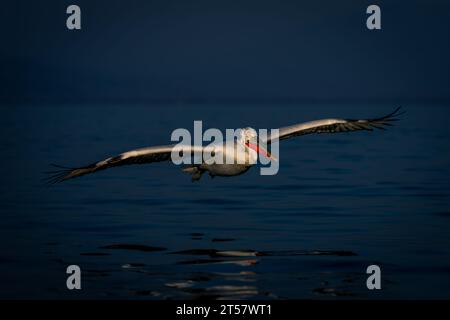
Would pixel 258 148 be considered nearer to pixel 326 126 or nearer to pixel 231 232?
pixel 326 126

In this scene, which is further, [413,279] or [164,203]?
[164,203]

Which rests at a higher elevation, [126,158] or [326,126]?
[326,126]

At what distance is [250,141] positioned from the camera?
1856 cm

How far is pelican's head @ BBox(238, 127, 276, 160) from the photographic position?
60.8 ft

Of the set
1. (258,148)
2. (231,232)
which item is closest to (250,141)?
(258,148)

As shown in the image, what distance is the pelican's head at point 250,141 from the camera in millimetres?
18531

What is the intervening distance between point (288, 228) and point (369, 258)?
2754 mm

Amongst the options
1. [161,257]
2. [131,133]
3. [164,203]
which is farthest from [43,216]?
[131,133]

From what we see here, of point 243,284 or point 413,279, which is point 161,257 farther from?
point 413,279

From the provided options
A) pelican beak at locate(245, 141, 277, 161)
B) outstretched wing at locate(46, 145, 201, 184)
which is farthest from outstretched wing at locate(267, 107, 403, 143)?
outstretched wing at locate(46, 145, 201, 184)

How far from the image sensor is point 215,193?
2352 cm

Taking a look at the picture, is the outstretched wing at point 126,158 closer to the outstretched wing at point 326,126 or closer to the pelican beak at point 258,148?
the pelican beak at point 258,148

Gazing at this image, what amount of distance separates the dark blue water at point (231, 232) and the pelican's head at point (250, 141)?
1.40 metres

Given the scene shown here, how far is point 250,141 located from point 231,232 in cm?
177
